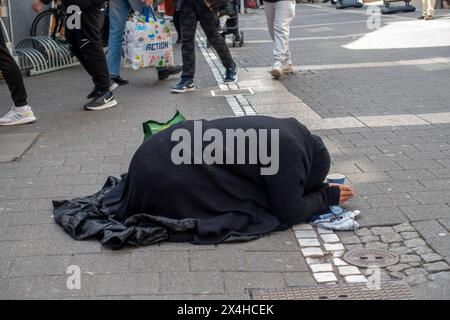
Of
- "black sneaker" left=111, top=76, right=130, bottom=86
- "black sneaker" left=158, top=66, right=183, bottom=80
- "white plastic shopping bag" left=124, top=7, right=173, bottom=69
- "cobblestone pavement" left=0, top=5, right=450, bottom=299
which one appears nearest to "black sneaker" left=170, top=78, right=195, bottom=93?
"cobblestone pavement" left=0, top=5, right=450, bottom=299

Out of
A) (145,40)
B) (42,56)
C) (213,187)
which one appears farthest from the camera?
(42,56)

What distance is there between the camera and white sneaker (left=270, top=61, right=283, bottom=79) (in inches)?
371

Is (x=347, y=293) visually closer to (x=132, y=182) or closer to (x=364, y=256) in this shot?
(x=364, y=256)

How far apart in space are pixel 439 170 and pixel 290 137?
168cm

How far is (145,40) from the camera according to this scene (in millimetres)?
9297

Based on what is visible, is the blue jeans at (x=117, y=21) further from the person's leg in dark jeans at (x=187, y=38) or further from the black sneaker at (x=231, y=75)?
the black sneaker at (x=231, y=75)

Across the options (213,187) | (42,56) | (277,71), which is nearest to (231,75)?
(277,71)

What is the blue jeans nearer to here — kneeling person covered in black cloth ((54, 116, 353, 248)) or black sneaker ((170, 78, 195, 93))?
black sneaker ((170, 78, 195, 93))

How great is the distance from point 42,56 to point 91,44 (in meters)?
3.56

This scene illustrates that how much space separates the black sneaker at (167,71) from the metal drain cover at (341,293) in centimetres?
656

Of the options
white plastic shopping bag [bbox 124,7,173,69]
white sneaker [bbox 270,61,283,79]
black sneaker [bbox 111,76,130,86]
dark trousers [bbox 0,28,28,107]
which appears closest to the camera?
dark trousers [bbox 0,28,28,107]

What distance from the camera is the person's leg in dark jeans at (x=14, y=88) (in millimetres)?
7023

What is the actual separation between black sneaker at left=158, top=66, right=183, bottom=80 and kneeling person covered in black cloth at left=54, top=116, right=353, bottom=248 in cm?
556

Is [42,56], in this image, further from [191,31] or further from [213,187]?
[213,187]
